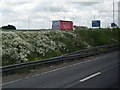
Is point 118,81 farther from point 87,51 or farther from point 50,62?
point 87,51

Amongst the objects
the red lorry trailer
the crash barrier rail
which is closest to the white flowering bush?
the crash barrier rail

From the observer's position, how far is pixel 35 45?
1939cm

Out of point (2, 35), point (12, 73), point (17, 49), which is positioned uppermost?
point (2, 35)

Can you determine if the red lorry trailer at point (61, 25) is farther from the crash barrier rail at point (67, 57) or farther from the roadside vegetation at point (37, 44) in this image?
the crash barrier rail at point (67, 57)

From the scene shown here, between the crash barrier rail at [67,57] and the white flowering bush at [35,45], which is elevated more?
the white flowering bush at [35,45]

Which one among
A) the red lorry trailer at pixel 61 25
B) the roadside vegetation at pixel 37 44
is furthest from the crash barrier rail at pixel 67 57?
the red lorry trailer at pixel 61 25

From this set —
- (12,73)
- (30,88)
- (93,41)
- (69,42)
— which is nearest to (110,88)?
(30,88)

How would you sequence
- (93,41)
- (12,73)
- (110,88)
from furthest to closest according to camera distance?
(93,41)
(12,73)
(110,88)

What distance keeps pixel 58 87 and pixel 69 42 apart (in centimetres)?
1501

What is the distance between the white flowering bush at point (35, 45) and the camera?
15.7m

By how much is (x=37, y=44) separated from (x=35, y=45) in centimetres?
21

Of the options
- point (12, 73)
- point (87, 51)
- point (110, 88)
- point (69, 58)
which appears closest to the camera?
point (110, 88)

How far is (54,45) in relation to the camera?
20922 millimetres

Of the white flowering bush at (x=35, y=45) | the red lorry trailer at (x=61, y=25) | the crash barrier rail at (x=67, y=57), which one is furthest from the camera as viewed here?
the red lorry trailer at (x=61, y=25)
